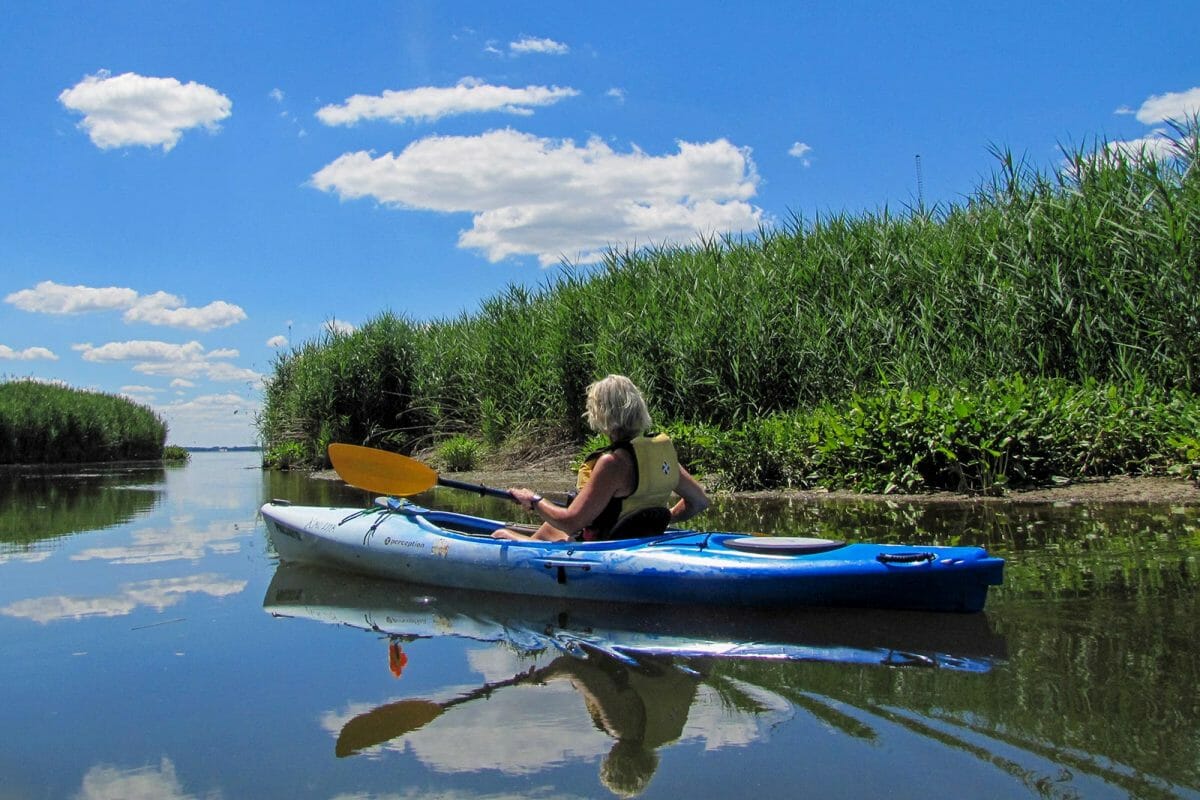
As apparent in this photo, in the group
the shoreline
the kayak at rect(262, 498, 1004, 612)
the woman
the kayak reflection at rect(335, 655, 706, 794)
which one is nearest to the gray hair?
the woman

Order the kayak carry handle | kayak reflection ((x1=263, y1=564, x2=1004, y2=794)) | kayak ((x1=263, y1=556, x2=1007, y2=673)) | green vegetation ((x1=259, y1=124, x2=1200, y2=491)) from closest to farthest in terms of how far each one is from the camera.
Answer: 1. kayak reflection ((x1=263, y1=564, x2=1004, y2=794))
2. kayak ((x1=263, y1=556, x2=1007, y2=673))
3. the kayak carry handle
4. green vegetation ((x1=259, y1=124, x2=1200, y2=491))

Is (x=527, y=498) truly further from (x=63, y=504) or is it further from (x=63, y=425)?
(x=63, y=425)

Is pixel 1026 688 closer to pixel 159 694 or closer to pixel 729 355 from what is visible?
pixel 159 694

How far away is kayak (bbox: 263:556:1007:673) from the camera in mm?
3678

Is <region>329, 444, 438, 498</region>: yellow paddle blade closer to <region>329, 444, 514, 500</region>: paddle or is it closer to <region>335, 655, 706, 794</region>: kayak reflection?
<region>329, 444, 514, 500</region>: paddle

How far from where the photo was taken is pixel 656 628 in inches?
168

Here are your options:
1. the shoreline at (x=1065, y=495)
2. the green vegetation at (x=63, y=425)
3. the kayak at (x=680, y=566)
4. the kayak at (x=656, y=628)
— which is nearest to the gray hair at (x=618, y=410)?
the kayak at (x=680, y=566)

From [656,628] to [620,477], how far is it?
0.75 metres

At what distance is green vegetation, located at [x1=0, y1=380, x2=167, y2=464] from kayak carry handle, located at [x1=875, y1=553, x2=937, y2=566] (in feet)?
73.4

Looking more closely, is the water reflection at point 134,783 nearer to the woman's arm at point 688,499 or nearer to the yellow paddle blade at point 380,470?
the woman's arm at point 688,499

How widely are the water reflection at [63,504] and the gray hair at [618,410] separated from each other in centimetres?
457

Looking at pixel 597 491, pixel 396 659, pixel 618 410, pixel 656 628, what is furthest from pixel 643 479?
pixel 396 659

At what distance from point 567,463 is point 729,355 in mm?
2777

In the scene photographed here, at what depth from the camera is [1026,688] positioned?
10.1 ft
